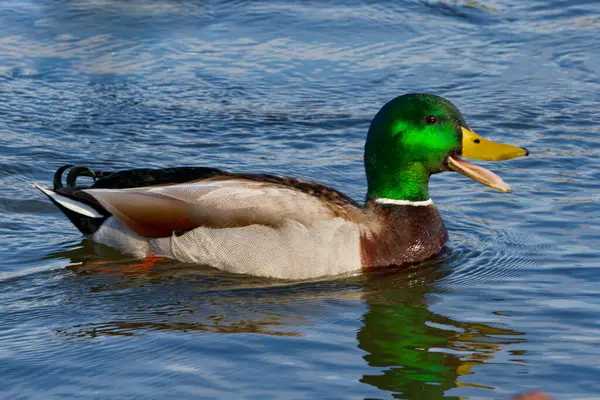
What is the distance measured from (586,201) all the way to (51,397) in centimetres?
458

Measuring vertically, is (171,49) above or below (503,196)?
above

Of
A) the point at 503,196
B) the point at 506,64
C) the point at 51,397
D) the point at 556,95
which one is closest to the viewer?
the point at 51,397

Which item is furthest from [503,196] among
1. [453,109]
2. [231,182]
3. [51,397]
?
[51,397]

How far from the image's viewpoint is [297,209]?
7.09 meters

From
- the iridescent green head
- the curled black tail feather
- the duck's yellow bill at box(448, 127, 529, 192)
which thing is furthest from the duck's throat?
the curled black tail feather

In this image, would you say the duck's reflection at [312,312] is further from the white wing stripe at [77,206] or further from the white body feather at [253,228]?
the white wing stripe at [77,206]

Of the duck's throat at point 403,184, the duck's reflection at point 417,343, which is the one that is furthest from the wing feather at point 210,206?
the duck's reflection at point 417,343

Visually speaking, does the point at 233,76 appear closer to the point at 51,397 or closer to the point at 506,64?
the point at 506,64

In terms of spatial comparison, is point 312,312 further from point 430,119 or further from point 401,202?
point 430,119

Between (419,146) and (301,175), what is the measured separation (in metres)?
1.84

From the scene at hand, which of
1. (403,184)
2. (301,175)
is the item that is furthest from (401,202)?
(301,175)

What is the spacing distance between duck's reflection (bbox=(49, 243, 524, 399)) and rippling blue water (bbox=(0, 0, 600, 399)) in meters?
0.02

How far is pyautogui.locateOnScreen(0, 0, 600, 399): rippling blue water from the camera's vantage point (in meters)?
5.52

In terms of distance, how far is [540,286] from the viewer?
22.4 ft
